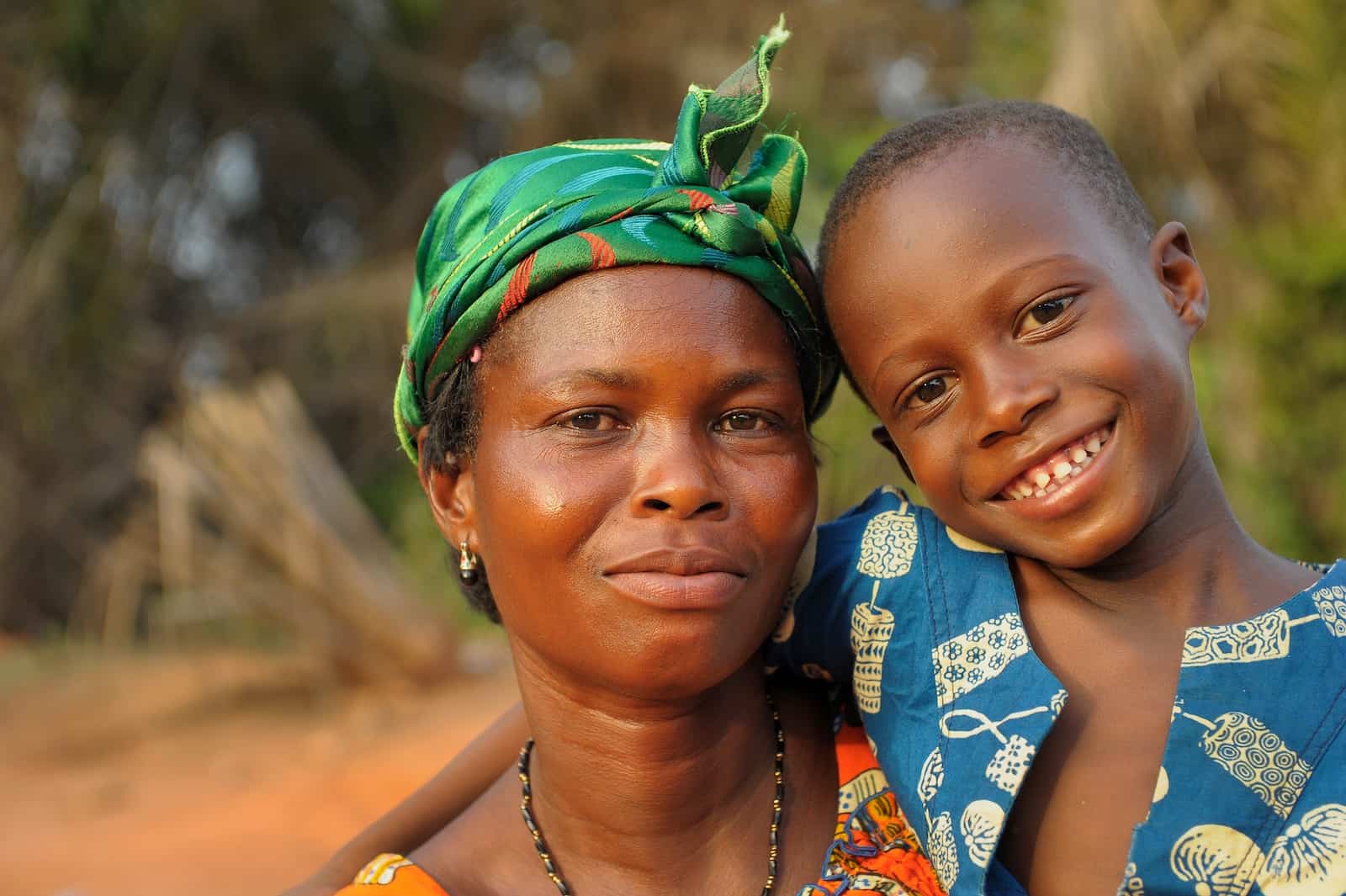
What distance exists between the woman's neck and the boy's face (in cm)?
55

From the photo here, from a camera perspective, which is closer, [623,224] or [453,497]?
[623,224]

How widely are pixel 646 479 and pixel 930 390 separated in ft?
1.85

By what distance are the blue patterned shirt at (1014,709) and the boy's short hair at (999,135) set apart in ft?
1.90

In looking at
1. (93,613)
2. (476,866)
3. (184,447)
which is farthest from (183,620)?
(476,866)

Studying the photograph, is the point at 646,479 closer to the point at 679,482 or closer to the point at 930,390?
the point at 679,482

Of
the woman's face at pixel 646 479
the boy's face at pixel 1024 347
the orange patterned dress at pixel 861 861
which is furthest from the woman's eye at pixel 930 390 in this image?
the orange patterned dress at pixel 861 861

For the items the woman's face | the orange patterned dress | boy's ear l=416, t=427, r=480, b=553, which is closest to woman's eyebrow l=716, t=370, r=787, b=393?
the woman's face

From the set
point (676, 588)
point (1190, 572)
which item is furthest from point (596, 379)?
point (1190, 572)

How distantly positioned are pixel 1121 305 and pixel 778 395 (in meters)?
0.57

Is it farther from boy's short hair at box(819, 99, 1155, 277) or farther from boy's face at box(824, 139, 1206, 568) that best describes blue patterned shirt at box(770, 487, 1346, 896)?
boy's short hair at box(819, 99, 1155, 277)

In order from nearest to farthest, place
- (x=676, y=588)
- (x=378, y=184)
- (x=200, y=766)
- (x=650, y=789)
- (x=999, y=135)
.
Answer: (x=676, y=588), (x=650, y=789), (x=999, y=135), (x=200, y=766), (x=378, y=184)

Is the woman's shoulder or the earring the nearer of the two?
the woman's shoulder

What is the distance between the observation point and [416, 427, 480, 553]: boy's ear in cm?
218

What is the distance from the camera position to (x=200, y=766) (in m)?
7.20
